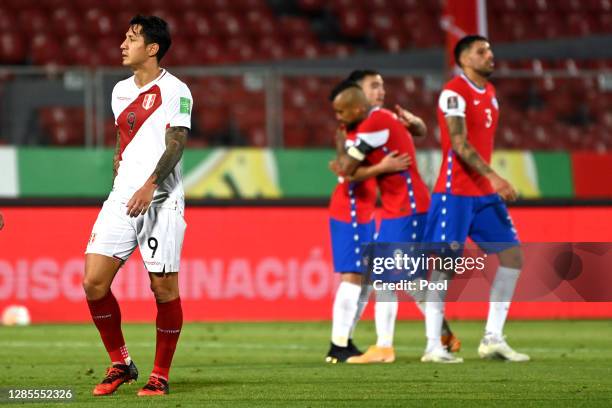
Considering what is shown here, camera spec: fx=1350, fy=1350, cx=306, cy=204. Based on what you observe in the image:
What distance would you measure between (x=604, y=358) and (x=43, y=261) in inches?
260

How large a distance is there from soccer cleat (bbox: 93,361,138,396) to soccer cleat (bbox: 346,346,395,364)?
2.22 meters

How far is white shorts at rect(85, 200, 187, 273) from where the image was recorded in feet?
24.6

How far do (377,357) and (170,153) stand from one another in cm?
289

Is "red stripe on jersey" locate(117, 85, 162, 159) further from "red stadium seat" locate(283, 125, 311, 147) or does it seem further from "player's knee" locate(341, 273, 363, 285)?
"red stadium seat" locate(283, 125, 311, 147)

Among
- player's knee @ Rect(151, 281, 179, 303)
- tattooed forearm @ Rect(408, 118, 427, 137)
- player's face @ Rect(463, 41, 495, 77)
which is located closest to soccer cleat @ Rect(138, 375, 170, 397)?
player's knee @ Rect(151, 281, 179, 303)

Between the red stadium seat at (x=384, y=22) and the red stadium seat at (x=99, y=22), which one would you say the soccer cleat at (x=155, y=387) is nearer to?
the red stadium seat at (x=99, y=22)

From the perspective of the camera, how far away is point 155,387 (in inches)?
292

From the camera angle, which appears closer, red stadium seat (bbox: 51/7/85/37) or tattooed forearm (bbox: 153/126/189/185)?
tattooed forearm (bbox: 153/126/189/185)

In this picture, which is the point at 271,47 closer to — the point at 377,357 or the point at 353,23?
the point at 353,23

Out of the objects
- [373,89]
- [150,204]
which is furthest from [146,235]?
[373,89]

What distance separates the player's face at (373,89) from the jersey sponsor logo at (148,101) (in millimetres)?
2745

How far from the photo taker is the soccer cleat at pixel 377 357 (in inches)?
377

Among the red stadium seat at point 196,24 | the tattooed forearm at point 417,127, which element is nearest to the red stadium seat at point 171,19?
the red stadium seat at point 196,24

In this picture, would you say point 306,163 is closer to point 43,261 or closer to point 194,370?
point 43,261
